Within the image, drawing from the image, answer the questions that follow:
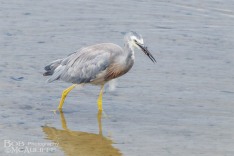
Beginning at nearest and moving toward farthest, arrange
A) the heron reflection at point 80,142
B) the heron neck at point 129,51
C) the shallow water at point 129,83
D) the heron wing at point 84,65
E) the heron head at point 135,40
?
the heron reflection at point 80,142 < the shallow water at point 129,83 < the heron head at point 135,40 < the heron neck at point 129,51 < the heron wing at point 84,65

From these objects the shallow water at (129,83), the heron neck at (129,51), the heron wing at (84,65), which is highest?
the heron neck at (129,51)

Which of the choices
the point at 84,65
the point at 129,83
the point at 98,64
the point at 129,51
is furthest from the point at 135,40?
the point at 129,83

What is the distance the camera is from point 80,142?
8.95 m

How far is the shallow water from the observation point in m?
9.05

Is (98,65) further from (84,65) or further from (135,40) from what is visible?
(135,40)

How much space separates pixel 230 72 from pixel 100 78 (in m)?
2.45

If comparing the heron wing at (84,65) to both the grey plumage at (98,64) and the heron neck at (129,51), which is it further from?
the heron neck at (129,51)

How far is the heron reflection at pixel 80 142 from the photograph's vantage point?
339 inches

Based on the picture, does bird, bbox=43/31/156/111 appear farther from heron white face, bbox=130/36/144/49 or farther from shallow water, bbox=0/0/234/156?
shallow water, bbox=0/0/234/156

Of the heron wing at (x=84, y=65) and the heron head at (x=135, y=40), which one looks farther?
the heron wing at (x=84, y=65)

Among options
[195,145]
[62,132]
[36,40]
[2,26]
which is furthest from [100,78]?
[2,26]

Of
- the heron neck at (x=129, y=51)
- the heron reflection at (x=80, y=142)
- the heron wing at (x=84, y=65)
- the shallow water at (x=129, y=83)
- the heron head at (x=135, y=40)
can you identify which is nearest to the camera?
the heron reflection at (x=80, y=142)

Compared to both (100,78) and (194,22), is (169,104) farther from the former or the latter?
(194,22)

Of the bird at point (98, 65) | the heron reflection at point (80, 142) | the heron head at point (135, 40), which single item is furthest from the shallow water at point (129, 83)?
the heron head at point (135, 40)
